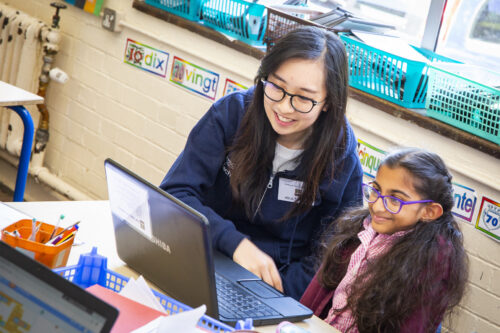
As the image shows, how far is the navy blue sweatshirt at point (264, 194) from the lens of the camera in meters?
1.80

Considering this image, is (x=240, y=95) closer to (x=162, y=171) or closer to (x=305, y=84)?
(x=305, y=84)

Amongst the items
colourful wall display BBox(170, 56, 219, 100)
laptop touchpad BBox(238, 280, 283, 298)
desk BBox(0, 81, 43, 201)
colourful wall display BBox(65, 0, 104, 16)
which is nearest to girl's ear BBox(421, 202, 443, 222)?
laptop touchpad BBox(238, 280, 283, 298)

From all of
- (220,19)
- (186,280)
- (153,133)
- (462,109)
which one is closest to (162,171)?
(153,133)

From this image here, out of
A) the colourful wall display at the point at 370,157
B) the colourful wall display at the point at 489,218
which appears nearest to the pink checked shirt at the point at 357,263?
the colourful wall display at the point at 489,218

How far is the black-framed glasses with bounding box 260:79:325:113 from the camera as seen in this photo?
1.70m

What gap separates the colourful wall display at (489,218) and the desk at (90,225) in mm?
857

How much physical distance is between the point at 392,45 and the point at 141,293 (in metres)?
1.54

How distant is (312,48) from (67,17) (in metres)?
2.02

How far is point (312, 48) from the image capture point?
1.71 m

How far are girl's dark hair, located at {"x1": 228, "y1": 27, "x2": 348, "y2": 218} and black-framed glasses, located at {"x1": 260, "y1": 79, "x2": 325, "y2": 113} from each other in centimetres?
5

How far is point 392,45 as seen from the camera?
93.6 inches

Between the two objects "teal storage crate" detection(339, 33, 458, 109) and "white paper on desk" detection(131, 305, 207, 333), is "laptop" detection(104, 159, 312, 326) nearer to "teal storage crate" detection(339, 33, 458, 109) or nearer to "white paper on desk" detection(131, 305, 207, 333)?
"white paper on desk" detection(131, 305, 207, 333)

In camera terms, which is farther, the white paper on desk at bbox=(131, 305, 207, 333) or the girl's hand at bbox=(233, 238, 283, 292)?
the girl's hand at bbox=(233, 238, 283, 292)

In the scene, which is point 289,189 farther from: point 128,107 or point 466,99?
point 128,107
